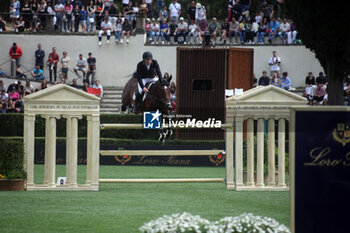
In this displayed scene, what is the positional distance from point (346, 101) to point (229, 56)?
8.18 m

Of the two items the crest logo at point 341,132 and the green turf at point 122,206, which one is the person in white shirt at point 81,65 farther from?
the crest logo at point 341,132

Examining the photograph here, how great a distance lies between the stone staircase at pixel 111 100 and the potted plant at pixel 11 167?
16.7 meters

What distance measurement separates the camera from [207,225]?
16.0 feet

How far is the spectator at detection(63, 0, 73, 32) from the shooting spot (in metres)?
30.2

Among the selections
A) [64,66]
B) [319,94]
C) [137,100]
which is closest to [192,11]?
[64,66]

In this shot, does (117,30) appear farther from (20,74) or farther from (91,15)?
(20,74)

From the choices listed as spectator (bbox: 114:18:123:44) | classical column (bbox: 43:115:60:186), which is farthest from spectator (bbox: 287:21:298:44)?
classical column (bbox: 43:115:60:186)

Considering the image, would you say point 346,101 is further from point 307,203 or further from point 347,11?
point 307,203

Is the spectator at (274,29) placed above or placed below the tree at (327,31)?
above

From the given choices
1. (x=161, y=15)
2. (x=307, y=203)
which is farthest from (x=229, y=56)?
(x=161, y=15)

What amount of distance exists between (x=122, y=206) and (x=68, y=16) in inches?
942

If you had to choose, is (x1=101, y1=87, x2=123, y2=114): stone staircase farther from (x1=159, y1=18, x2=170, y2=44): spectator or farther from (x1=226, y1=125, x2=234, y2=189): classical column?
(x1=226, y1=125, x2=234, y2=189): classical column

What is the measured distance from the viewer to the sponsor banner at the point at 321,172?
195 inches

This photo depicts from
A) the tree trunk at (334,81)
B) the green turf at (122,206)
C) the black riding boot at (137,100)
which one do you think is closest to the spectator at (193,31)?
the black riding boot at (137,100)
